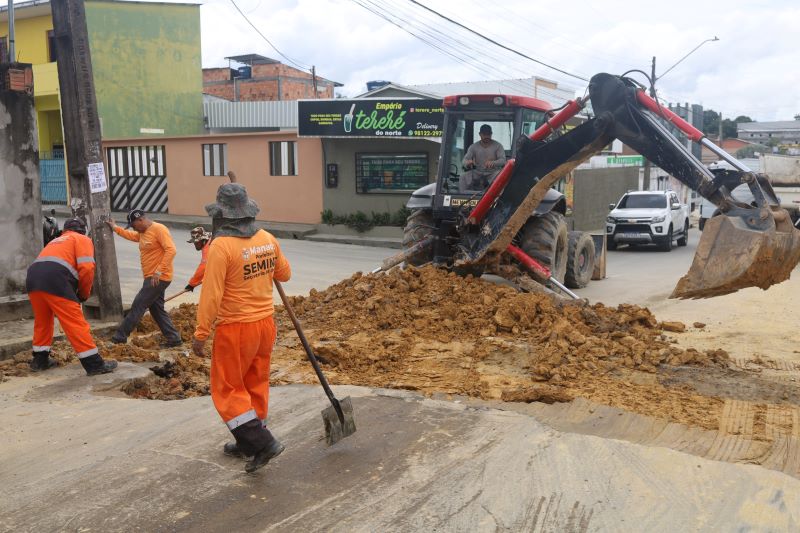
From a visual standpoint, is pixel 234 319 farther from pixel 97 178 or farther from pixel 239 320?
pixel 97 178

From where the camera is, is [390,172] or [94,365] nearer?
[94,365]

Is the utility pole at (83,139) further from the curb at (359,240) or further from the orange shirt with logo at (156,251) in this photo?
the curb at (359,240)

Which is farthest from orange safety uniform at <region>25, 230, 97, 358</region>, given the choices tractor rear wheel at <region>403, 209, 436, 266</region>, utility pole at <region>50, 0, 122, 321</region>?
tractor rear wheel at <region>403, 209, 436, 266</region>

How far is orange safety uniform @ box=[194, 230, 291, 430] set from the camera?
5.17 metres

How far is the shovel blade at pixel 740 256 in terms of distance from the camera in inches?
273

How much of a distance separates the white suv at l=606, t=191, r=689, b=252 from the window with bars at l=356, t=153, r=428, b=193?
518 cm

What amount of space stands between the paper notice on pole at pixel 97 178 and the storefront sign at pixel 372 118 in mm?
11588

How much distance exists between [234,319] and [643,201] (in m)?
19.0

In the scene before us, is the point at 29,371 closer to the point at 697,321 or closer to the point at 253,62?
the point at 697,321

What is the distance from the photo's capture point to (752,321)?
34.2 ft

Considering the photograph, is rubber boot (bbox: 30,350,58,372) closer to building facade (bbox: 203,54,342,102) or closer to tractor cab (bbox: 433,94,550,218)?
tractor cab (bbox: 433,94,550,218)

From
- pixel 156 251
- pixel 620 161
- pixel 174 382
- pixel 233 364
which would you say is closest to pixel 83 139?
pixel 156 251

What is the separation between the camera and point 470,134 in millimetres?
12609

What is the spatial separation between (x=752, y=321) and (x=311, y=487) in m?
7.47
